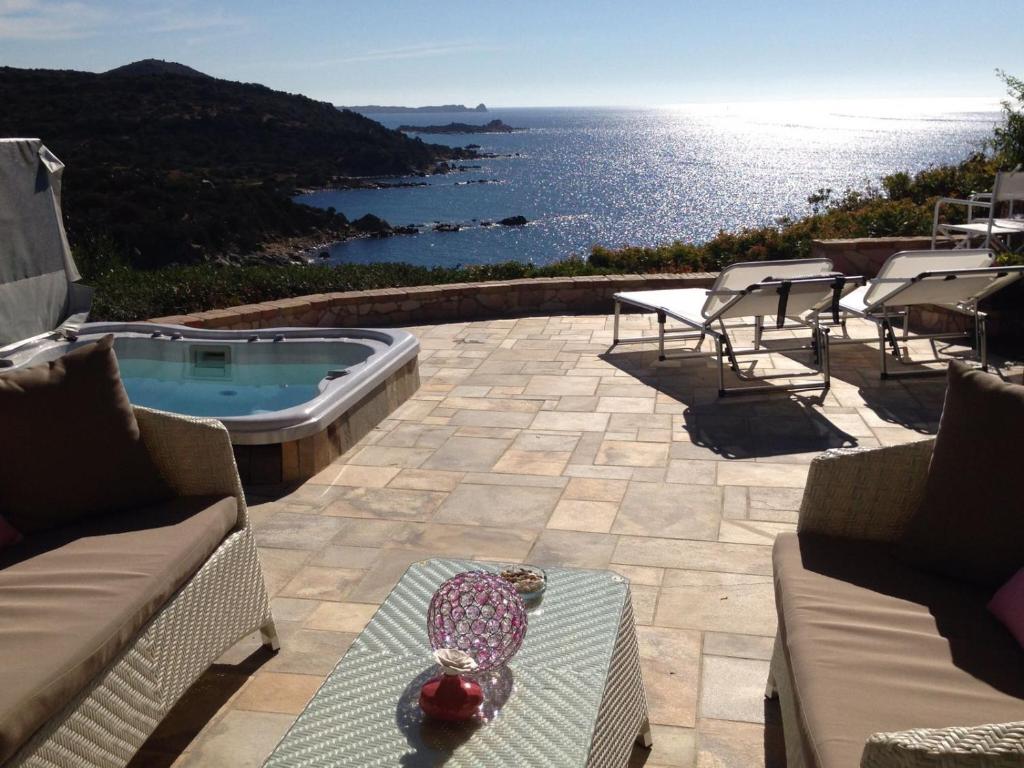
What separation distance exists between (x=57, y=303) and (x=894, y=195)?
10116 mm

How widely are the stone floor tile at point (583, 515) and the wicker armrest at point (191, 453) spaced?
1375 millimetres

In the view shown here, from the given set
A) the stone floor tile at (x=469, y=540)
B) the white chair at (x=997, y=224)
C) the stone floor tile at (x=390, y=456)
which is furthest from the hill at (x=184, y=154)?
the white chair at (x=997, y=224)

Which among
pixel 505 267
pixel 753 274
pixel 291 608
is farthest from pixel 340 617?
pixel 505 267

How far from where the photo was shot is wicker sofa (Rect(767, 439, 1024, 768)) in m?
1.37

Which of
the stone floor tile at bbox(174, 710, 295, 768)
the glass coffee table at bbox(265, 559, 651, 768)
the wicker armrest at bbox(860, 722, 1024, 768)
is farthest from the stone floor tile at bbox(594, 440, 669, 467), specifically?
the wicker armrest at bbox(860, 722, 1024, 768)

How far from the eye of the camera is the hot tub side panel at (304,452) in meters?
4.14

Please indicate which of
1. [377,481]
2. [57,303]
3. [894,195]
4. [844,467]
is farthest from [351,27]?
[844,467]

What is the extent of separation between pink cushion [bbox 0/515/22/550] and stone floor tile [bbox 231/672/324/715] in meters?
0.71

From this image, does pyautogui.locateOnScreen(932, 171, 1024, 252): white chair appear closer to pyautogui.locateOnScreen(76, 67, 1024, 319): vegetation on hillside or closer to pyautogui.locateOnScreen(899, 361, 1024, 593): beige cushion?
pyautogui.locateOnScreen(76, 67, 1024, 319): vegetation on hillside

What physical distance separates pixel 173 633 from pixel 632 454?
2.60m

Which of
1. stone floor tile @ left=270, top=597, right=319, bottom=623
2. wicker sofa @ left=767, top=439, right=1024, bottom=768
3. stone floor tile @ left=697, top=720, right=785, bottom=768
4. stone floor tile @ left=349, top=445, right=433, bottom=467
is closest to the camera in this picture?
wicker sofa @ left=767, top=439, right=1024, bottom=768

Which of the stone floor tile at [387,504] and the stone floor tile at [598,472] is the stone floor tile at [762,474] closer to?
the stone floor tile at [598,472]

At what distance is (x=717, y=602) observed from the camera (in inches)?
117

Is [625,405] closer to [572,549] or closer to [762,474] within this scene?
[762,474]
